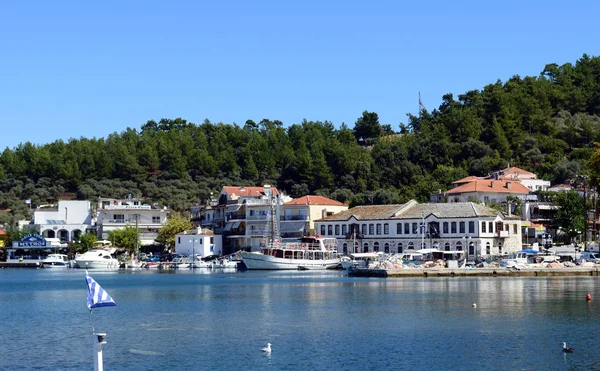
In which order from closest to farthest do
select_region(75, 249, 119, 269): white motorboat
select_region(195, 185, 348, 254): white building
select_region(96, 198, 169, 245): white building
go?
select_region(75, 249, 119, 269): white motorboat, select_region(195, 185, 348, 254): white building, select_region(96, 198, 169, 245): white building

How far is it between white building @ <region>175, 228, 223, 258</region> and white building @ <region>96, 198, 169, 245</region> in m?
8.12

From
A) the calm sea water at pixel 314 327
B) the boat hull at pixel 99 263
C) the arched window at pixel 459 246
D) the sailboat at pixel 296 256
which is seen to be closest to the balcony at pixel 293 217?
the sailboat at pixel 296 256

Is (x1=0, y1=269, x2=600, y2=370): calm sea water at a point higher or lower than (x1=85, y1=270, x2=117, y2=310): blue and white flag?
lower

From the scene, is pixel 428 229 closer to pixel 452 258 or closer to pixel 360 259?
pixel 452 258

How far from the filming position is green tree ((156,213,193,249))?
112188mm

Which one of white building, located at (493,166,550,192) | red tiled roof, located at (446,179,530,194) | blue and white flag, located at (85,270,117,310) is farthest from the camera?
white building, located at (493,166,550,192)

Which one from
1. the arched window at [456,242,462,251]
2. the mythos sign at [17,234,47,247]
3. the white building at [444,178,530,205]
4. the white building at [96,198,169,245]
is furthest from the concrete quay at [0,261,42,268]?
the arched window at [456,242,462,251]

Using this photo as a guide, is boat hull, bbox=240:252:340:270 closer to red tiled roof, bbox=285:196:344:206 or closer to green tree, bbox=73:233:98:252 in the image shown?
red tiled roof, bbox=285:196:344:206

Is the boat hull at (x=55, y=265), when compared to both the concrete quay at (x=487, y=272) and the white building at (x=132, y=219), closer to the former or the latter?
the white building at (x=132, y=219)

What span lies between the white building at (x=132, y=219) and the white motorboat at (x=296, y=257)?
25.2 meters

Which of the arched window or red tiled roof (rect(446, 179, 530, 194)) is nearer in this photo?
the arched window

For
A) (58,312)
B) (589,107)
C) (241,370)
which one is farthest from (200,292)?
(589,107)

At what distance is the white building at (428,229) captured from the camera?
92.4 m

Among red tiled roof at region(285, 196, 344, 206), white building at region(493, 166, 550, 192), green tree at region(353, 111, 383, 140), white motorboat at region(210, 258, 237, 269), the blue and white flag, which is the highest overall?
green tree at region(353, 111, 383, 140)
